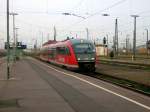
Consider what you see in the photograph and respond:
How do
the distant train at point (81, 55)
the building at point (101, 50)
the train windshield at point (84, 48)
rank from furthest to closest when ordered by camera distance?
the building at point (101, 50) → the train windshield at point (84, 48) → the distant train at point (81, 55)

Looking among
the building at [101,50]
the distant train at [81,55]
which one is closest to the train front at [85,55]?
the distant train at [81,55]

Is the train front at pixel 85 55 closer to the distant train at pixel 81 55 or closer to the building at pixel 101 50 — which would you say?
the distant train at pixel 81 55

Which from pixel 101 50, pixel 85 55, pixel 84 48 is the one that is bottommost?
pixel 101 50

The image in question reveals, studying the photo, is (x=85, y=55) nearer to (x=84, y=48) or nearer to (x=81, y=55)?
(x=81, y=55)

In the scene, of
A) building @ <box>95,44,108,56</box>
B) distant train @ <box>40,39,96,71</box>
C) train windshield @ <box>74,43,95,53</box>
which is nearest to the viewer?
distant train @ <box>40,39,96,71</box>

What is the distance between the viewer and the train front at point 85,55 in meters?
34.6

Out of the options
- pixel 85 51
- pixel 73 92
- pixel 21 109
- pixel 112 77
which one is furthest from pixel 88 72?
pixel 21 109

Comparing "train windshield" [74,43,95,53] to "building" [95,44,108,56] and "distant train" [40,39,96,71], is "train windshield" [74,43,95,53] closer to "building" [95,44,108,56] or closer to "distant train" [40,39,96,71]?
"distant train" [40,39,96,71]

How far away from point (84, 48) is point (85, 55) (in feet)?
2.51

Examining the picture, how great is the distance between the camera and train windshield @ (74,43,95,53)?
115 feet

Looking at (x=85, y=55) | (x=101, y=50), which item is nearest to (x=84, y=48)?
(x=85, y=55)

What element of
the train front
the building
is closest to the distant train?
the train front

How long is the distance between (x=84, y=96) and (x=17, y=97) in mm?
2650

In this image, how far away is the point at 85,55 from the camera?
3484 cm
